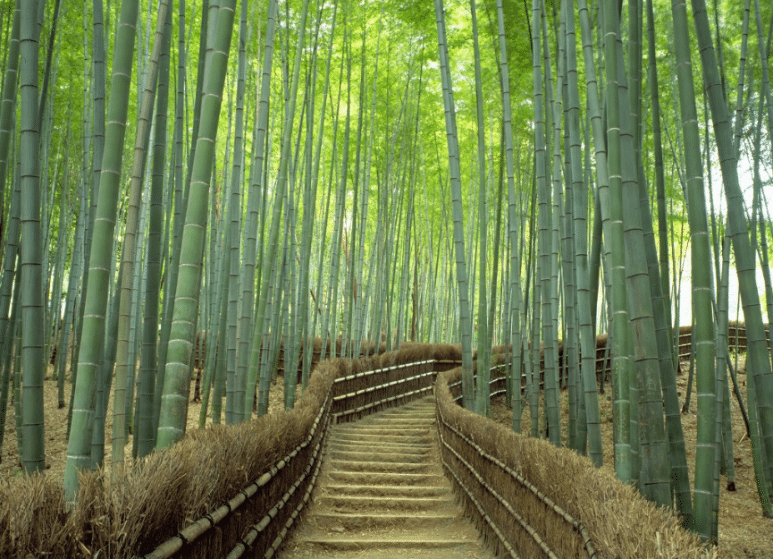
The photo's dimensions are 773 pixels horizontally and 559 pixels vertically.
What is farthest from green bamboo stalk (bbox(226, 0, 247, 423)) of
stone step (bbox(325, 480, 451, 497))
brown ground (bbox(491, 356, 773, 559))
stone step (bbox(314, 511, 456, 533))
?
brown ground (bbox(491, 356, 773, 559))

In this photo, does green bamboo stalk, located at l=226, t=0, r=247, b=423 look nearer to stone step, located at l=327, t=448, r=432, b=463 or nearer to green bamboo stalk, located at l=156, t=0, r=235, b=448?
green bamboo stalk, located at l=156, t=0, r=235, b=448

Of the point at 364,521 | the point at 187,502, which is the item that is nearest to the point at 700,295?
the point at 187,502

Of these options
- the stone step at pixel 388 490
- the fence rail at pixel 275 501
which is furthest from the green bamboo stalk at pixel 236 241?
the stone step at pixel 388 490

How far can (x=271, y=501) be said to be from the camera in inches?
112

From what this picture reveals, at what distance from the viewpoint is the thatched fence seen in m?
1.25

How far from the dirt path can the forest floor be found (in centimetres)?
108

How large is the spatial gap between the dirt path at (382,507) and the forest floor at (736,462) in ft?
3.53

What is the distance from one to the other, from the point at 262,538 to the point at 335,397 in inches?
144

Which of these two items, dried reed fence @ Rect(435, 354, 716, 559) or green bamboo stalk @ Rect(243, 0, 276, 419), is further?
green bamboo stalk @ Rect(243, 0, 276, 419)

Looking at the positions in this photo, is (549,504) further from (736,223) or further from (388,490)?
(388,490)

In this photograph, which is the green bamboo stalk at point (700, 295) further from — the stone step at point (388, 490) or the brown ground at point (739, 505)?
the stone step at point (388, 490)

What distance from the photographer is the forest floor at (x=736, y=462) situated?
151 inches

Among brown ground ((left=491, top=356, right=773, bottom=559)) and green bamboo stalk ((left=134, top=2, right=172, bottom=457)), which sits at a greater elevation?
green bamboo stalk ((left=134, top=2, right=172, bottom=457))

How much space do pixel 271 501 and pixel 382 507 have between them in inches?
53.3
